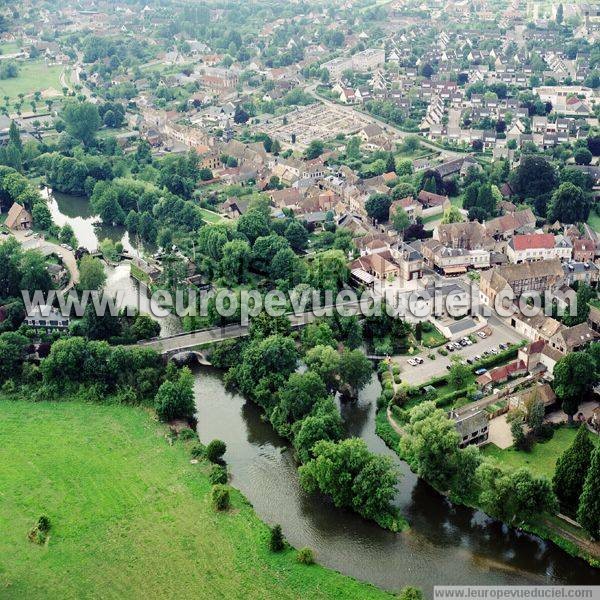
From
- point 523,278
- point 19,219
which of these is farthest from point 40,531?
point 19,219

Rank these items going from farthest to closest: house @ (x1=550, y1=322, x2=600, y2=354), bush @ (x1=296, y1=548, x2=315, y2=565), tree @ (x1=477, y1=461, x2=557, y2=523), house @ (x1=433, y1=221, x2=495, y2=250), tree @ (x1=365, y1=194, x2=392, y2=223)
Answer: tree @ (x1=365, y1=194, x2=392, y2=223) < house @ (x1=433, y1=221, x2=495, y2=250) < house @ (x1=550, y1=322, x2=600, y2=354) < tree @ (x1=477, y1=461, x2=557, y2=523) < bush @ (x1=296, y1=548, x2=315, y2=565)

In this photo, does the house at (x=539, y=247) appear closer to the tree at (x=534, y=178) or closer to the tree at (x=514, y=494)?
the tree at (x=534, y=178)

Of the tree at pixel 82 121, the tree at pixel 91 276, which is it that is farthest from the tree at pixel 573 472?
the tree at pixel 82 121

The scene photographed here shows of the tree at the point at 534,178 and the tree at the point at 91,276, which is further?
the tree at the point at 534,178

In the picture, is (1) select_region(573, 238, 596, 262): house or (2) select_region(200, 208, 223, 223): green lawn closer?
(1) select_region(573, 238, 596, 262): house

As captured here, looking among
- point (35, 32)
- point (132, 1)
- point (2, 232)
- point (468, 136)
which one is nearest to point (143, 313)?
point (2, 232)

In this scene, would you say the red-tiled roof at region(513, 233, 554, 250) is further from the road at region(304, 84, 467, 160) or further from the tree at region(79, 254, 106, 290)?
the tree at region(79, 254, 106, 290)

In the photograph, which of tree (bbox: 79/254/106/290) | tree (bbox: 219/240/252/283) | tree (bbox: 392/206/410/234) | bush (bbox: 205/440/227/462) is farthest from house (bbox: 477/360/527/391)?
tree (bbox: 79/254/106/290)

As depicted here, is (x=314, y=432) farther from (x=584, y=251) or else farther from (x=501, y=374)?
(x=584, y=251)
